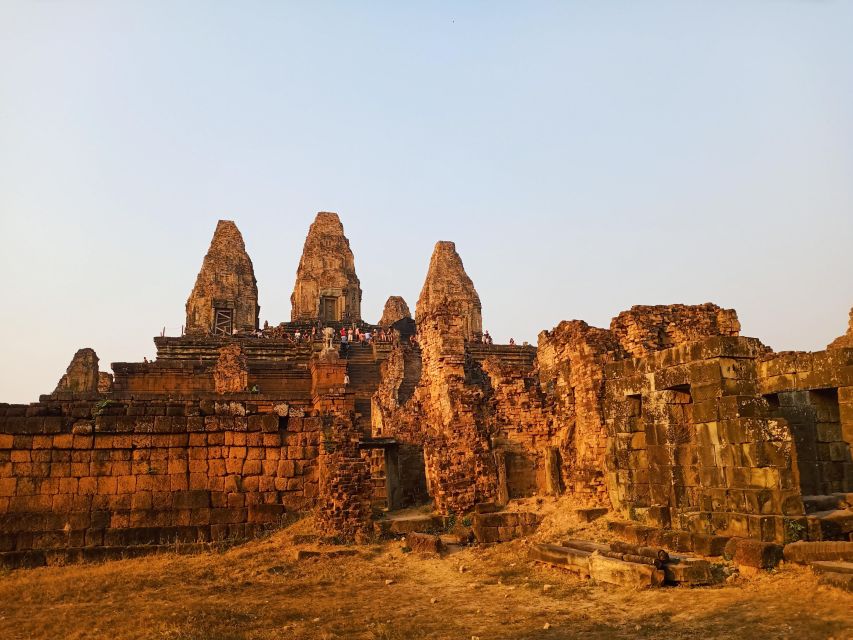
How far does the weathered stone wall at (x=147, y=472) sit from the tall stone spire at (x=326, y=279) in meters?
30.2

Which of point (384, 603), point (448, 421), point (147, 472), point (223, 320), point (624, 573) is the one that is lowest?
point (384, 603)

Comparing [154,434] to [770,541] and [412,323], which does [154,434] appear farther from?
[412,323]

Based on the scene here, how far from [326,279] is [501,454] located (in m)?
30.2

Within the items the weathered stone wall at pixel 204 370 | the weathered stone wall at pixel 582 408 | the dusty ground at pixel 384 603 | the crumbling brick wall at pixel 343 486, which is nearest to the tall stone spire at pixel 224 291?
the weathered stone wall at pixel 204 370

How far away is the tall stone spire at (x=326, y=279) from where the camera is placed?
43344 mm

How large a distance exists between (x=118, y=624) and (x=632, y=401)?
783 centimetres

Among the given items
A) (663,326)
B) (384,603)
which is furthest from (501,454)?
(384,603)

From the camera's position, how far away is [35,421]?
38.6 feet

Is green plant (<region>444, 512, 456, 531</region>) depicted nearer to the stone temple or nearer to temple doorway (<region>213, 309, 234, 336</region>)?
the stone temple

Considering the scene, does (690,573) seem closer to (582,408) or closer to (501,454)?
(582,408)

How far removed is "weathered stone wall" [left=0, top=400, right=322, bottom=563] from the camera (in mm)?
11492

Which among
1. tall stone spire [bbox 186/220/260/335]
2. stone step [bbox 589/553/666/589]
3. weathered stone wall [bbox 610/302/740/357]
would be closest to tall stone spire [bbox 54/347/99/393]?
tall stone spire [bbox 186/220/260/335]

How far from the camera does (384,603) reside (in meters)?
8.08

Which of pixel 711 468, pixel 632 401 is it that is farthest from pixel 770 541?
pixel 632 401
